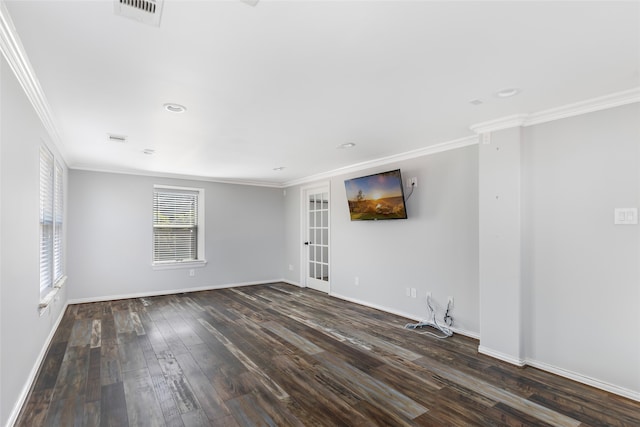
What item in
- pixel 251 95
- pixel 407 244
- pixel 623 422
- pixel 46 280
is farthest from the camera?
pixel 407 244

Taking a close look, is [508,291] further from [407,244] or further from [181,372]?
[181,372]

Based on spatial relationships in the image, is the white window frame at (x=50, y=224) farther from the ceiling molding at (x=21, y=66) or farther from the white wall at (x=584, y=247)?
the white wall at (x=584, y=247)

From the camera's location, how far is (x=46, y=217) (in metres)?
3.35

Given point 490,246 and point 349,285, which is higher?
point 490,246

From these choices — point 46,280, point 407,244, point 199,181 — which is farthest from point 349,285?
point 46,280

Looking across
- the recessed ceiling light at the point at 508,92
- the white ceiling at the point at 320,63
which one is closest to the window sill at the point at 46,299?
the white ceiling at the point at 320,63

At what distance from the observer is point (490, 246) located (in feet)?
10.2

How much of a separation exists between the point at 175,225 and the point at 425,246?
463 cm

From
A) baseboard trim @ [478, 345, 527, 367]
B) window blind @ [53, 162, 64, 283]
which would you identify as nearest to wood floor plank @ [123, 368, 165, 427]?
window blind @ [53, 162, 64, 283]

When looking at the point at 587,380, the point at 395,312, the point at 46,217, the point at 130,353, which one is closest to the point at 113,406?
the point at 130,353

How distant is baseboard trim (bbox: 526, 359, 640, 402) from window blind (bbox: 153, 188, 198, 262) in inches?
223

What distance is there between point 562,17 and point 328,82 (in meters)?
1.31

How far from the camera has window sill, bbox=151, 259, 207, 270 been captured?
583 cm

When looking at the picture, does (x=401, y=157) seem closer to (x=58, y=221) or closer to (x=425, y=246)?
(x=425, y=246)
